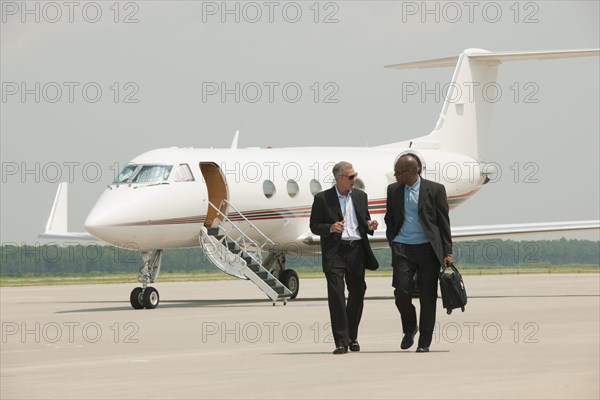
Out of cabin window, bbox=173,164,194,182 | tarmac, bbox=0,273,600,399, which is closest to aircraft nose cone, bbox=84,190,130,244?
cabin window, bbox=173,164,194,182

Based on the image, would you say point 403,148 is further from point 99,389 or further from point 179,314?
point 99,389

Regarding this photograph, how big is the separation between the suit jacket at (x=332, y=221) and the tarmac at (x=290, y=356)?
1000 millimetres

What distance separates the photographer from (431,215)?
44.4 feet

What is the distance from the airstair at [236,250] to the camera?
25.9 meters

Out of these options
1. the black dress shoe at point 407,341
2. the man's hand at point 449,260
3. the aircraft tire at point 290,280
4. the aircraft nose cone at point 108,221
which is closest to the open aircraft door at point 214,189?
the aircraft nose cone at point 108,221

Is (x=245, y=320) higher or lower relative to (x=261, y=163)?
lower

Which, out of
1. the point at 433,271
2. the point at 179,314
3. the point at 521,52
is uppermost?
the point at 521,52

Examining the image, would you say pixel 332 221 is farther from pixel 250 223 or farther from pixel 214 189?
pixel 214 189

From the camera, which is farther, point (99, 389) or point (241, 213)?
point (241, 213)

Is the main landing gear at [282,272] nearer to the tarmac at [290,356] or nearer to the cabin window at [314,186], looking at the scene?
the cabin window at [314,186]

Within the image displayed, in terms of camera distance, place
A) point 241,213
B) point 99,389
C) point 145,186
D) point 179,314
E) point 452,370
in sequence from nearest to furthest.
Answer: point 99,389, point 452,370, point 179,314, point 145,186, point 241,213

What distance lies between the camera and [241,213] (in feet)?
90.3

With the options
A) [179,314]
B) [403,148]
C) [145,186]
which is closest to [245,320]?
[179,314]

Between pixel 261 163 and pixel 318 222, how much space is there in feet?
47.1
